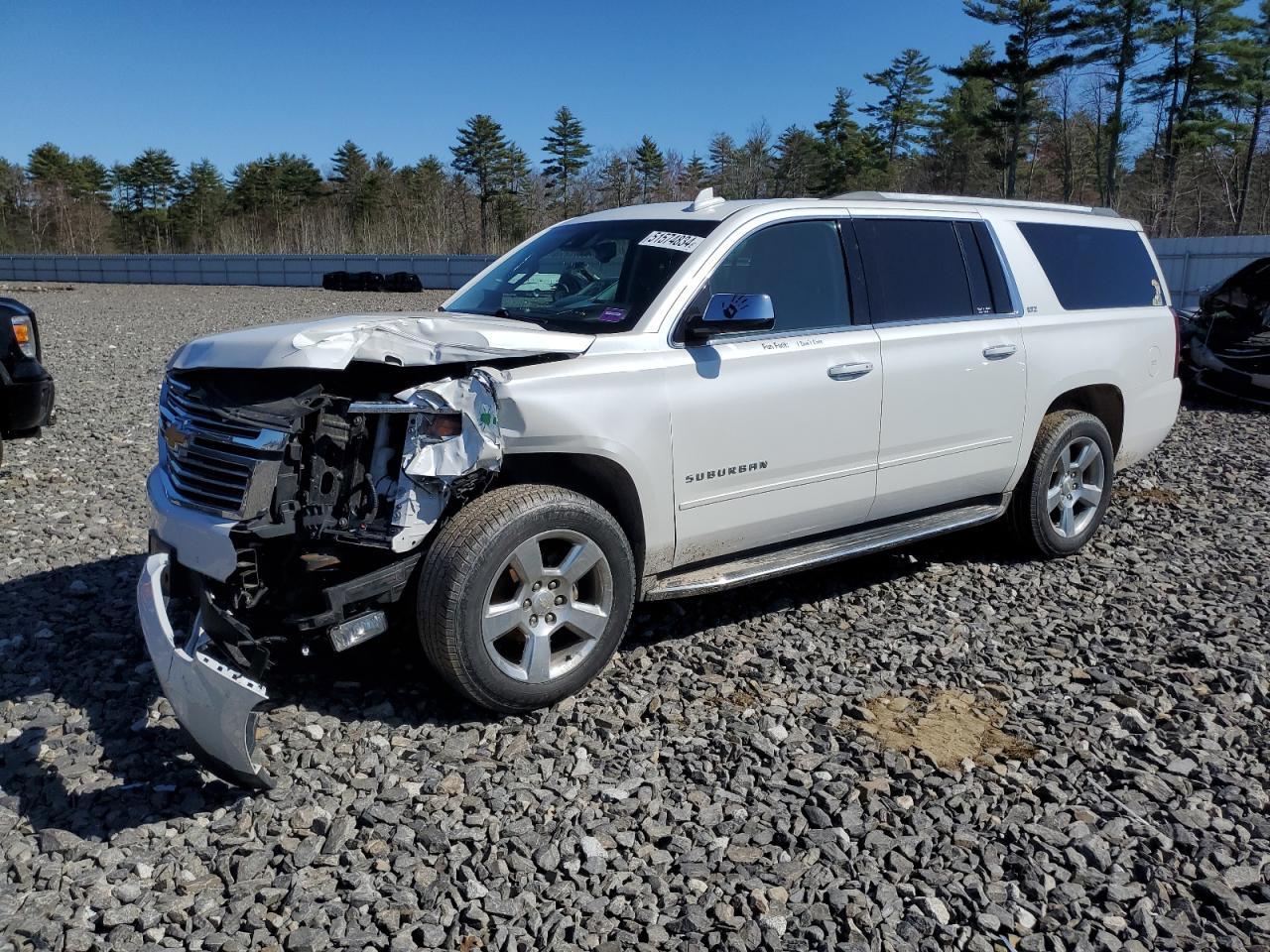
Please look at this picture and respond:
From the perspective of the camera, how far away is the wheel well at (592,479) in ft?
13.2

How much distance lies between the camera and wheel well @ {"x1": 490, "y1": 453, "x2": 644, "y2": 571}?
13.2ft

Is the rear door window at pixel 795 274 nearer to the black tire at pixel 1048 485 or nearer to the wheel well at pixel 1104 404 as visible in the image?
the black tire at pixel 1048 485

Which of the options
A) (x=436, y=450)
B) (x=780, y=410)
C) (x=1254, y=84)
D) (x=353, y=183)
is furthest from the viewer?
(x=353, y=183)

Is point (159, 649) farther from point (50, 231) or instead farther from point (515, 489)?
point (50, 231)

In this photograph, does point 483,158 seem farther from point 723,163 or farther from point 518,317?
point 518,317

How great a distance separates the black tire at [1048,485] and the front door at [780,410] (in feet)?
4.19

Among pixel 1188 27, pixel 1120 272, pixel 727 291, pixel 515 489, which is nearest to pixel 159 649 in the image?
pixel 515 489

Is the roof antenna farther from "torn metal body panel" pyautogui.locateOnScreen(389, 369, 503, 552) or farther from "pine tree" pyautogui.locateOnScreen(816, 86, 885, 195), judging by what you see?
"pine tree" pyautogui.locateOnScreen(816, 86, 885, 195)

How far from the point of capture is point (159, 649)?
10.8 ft

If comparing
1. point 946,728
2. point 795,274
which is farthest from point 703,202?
point 946,728

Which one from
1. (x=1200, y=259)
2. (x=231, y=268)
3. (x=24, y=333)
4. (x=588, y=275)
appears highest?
(x=1200, y=259)

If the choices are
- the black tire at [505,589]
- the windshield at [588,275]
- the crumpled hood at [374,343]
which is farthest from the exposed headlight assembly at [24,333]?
the black tire at [505,589]

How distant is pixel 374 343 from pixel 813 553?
2.18 m

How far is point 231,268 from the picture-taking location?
48.0 meters
